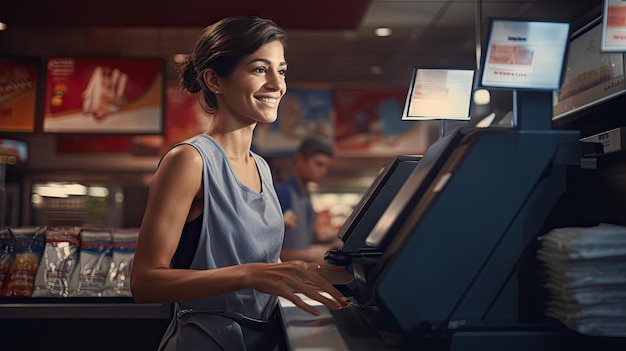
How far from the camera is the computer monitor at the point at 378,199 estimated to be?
5.04 ft

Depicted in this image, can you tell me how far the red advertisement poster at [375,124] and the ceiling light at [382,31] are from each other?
2.97 feet

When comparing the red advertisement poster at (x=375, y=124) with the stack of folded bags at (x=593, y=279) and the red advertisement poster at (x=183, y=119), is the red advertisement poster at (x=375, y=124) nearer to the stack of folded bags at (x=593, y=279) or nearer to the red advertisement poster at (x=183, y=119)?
the red advertisement poster at (x=183, y=119)

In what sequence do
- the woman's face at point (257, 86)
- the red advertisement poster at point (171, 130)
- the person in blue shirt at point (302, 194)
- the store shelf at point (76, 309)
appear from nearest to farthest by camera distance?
1. the woman's face at point (257, 86)
2. the store shelf at point (76, 309)
3. the person in blue shirt at point (302, 194)
4. the red advertisement poster at point (171, 130)

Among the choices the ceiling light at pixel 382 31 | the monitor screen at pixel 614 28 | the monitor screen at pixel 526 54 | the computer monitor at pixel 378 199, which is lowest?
the computer monitor at pixel 378 199

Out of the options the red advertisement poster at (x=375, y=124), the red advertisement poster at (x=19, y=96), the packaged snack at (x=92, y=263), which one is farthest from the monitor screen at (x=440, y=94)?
the red advertisement poster at (x=375, y=124)

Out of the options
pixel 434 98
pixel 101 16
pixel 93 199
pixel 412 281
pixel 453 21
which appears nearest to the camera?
pixel 412 281

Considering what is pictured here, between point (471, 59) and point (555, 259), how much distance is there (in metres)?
5.52

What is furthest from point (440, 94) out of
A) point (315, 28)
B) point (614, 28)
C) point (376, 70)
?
point (376, 70)

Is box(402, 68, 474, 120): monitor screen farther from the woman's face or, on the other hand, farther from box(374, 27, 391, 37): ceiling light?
box(374, 27, 391, 37): ceiling light

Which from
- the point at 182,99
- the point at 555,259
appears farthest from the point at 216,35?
the point at 182,99

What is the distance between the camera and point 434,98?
1636 millimetres

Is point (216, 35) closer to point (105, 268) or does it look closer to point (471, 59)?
point (105, 268)

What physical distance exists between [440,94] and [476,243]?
670mm

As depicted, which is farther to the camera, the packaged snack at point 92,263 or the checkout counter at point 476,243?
the packaged snack at point 92,263
